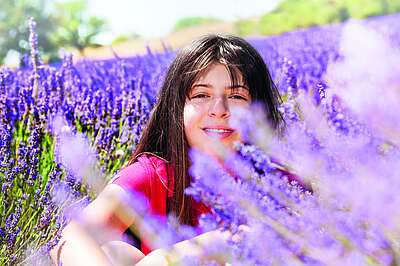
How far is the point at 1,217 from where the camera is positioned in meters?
1.70

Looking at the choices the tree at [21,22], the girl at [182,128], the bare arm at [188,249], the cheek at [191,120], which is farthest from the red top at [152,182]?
the tree at [21,22]

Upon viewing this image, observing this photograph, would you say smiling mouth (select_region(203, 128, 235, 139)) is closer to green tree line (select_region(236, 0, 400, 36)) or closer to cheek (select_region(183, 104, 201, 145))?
cheek (select_region(183, 104, 201, 145))

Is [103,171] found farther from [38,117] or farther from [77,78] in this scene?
[77,78]

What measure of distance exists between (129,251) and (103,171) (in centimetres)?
60

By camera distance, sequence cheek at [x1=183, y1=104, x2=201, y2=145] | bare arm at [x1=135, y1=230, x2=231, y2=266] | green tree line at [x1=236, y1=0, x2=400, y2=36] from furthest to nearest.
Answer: green tree line at [x1=236, y1=0, x2=400, y2=36] < cheek at [x1=183, y1=104, x2=201, y2=145] < bare arm at [x1=135, y1=230, x2=231, y2=266]

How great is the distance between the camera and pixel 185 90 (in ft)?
6.14

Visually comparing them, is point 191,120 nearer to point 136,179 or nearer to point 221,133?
point 221,133

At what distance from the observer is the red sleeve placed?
63.9 inches

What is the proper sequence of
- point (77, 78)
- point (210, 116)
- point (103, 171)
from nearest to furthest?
point (210, 116), point (103, 171), point (77, 78)

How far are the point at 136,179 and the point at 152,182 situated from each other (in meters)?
0.06

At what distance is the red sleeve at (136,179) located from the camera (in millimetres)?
1622

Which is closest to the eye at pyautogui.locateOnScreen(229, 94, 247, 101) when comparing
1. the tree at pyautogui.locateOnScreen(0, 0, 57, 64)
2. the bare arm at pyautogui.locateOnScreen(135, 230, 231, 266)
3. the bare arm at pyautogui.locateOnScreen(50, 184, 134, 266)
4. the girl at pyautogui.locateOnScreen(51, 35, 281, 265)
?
the girl at pyautogui.locateOnScreen(51, 35, 281, 265)

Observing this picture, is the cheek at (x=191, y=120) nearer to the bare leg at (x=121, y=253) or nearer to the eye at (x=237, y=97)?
the eye at (x=237, y=97)

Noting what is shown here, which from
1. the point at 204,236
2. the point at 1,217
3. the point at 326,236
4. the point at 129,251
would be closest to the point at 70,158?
the point at 1,217
